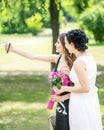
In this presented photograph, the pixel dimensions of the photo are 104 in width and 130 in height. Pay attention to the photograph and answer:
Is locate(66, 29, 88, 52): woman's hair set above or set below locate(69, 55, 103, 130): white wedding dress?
above

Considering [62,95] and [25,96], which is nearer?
[62,95]

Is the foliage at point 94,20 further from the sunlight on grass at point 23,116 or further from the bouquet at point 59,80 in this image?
the bouquet at point 59,80

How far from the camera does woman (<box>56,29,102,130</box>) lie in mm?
5461

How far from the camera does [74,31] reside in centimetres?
559

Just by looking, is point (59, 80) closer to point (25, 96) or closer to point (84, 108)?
point (84, 108)

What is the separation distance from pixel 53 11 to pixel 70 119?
13.0 m

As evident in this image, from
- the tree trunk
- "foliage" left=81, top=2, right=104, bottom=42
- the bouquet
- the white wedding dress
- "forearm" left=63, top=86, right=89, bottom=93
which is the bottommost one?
the white wedding dress

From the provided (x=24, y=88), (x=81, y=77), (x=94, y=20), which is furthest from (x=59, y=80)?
(x=94, y=20)

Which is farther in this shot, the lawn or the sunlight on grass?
the lawn

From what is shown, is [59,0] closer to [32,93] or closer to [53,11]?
[53,11]

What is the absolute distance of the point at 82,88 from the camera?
5.47m

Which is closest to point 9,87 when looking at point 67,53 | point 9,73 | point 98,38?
point 9,73

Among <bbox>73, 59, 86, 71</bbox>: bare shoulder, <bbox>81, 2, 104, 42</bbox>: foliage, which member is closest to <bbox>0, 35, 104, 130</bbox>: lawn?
<bbox>73, 59, 86, 71</bbox>: bare shoulder

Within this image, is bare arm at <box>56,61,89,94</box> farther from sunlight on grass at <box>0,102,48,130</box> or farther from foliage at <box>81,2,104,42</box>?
foliage at <box>81,2,104,42</box>
